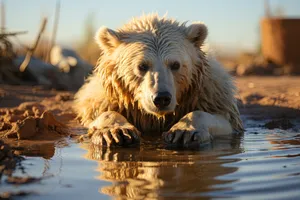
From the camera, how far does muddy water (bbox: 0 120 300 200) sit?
124 inches

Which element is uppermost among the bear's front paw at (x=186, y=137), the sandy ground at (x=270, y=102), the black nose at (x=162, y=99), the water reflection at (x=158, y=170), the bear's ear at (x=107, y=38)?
the bear's ear at (x=107, y=38)

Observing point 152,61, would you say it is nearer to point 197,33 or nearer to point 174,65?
point 174,65

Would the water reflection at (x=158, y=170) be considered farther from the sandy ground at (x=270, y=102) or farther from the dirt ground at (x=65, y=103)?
the sandy ground at (x=270, y=102)

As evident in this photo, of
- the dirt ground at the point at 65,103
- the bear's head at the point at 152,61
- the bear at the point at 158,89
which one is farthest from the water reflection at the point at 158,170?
the dirt ground at the point at 65,103

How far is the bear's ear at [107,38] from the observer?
5.62 meters

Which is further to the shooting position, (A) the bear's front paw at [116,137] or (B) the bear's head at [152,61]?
(B) the bear's head at [152,61]

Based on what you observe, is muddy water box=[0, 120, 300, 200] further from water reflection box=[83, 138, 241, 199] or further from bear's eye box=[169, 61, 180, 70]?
bear's eye box=[169, 61, 180, 70]

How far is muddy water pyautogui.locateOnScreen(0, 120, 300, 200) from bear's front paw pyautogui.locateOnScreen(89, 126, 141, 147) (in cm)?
15

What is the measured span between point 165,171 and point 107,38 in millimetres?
2314

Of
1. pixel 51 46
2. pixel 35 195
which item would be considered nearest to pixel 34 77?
pixel 51 46

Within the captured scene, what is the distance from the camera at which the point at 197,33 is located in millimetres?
5695

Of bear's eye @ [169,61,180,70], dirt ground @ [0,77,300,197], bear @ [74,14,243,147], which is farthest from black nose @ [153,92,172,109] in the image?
dirt ground @ [0,77,300,197]

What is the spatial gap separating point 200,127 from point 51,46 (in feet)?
31.8

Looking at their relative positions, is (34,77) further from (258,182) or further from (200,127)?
(258,182)
